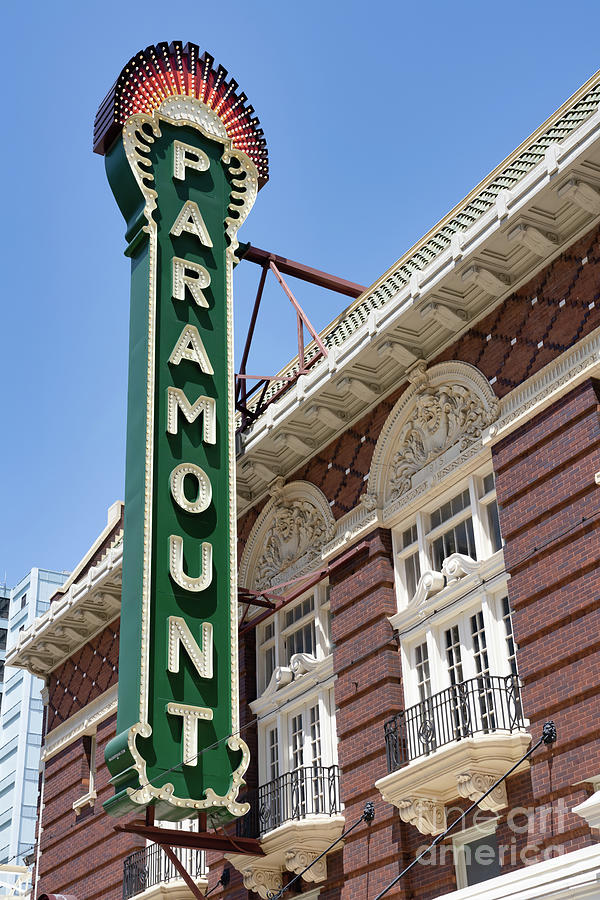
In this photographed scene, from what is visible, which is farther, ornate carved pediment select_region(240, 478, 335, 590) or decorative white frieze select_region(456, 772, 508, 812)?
ornate carved pediment select_region(240, 478, 335, 590)

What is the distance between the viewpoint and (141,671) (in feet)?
59.6

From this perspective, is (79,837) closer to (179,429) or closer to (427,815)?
(179,429)

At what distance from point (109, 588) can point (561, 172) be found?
14.9 meters

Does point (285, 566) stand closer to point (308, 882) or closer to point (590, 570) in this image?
point (308, 882)

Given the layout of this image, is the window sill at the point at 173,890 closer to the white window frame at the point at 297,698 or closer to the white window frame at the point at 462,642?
the white window frame at the point at 297,698

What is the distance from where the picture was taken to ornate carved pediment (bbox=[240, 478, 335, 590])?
21.6 meters

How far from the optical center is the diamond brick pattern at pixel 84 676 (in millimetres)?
27438

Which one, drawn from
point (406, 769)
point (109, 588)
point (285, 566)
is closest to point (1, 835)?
point (109, 588)

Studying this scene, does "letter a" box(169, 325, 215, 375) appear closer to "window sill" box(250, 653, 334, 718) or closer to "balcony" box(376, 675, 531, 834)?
"window sill" box(250, 653, 334, 718)

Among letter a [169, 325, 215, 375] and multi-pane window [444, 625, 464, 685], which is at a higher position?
letter a [169, 325, 215, 375]

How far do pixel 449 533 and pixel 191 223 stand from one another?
26.9 ft

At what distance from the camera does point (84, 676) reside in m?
28.6

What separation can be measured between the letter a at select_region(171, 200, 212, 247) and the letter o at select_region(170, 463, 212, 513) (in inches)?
190

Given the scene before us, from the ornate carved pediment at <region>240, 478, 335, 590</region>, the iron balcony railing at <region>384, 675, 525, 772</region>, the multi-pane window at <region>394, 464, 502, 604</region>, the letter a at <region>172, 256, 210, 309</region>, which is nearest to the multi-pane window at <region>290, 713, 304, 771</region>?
the ornate carved pediment at <region>240, 478, 335, 590</region>
